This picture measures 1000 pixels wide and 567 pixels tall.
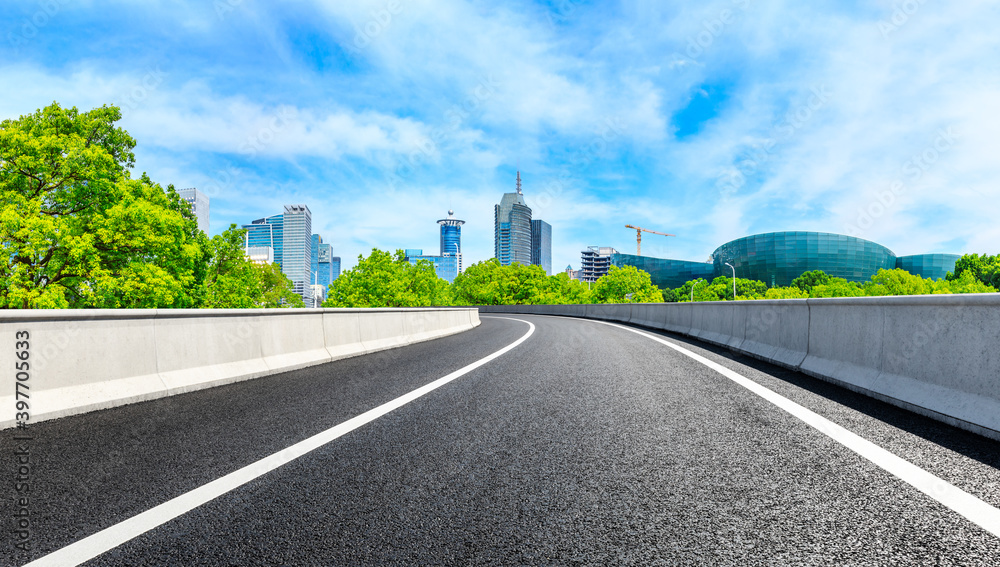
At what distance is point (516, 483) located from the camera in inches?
119

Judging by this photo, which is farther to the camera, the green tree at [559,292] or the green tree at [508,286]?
the green tree at [559,292]

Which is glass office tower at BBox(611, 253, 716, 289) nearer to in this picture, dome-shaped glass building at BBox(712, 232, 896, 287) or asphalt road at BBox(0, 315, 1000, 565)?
dome-shaped glass building at BBox(712, 232, 896, 287)

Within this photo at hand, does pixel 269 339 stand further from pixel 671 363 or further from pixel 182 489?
pixel 671 363

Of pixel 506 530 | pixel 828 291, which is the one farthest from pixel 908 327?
pixel 828 291

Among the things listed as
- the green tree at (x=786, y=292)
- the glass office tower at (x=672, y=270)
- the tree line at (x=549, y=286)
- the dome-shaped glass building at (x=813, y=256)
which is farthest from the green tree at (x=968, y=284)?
the glass office tower at (x=672, y=270)

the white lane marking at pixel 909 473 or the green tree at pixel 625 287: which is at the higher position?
the green tree at pixel 625 287

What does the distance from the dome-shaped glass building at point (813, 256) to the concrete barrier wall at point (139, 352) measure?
540 feet

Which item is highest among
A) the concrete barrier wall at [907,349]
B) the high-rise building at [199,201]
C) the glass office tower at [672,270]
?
the high-rise building at [199,201]

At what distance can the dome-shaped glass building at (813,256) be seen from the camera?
14812cm

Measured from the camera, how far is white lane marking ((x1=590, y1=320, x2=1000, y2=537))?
253 centimetres

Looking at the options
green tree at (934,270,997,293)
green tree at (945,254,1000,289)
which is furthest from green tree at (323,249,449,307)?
green tree at (945,254,1000,289)

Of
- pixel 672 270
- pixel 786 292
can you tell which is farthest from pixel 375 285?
pixel 672 270

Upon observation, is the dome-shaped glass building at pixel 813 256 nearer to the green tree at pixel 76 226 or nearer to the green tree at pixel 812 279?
the green tree at pixel 812 279

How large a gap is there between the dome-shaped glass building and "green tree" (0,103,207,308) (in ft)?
503
